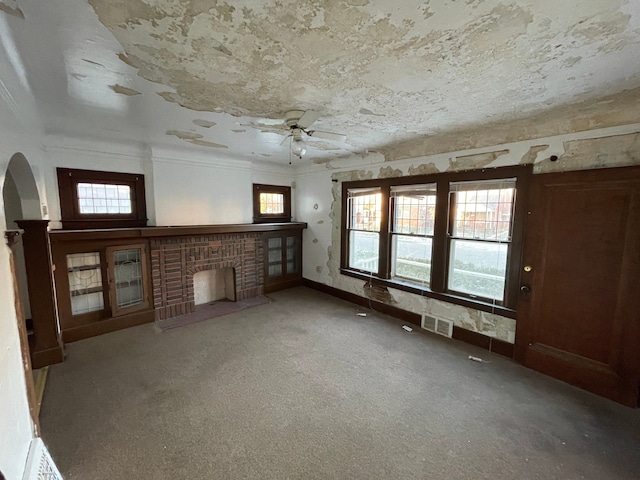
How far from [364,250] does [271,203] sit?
2.18 m

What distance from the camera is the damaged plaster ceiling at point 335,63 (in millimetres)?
1219

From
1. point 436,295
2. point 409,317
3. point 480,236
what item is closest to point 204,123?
point 480,236

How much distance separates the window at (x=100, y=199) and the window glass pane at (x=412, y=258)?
3.85 m

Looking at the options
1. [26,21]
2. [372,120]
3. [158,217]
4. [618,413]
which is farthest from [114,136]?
[618,413]

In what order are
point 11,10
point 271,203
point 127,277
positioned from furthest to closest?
point 271,203, point 127,277, point 11,10

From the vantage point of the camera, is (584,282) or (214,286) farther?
(214,286)

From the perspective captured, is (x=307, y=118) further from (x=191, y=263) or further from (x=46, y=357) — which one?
(x=46, y=357)

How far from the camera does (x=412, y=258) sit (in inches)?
154

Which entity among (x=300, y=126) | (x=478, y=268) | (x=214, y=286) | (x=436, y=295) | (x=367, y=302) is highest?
(x=300, y=126)

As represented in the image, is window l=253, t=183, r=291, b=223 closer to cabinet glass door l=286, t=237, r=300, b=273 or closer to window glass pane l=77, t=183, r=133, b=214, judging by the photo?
cabinet glass door l=286, t=237, r=300, b=273

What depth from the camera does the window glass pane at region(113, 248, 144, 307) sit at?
3533 mm

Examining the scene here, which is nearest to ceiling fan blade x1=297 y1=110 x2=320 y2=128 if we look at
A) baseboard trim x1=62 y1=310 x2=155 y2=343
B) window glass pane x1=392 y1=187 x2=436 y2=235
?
window glass pane x1=392 y1=187 x2=436 y2=235

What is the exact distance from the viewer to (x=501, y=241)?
2977 mm

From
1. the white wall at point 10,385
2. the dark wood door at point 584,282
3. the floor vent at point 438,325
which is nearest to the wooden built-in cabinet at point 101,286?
the white wall at point 10,385
